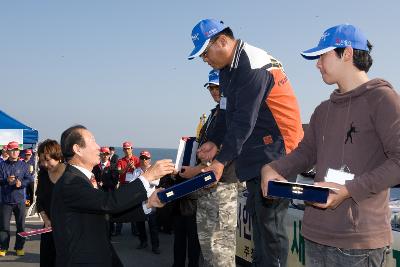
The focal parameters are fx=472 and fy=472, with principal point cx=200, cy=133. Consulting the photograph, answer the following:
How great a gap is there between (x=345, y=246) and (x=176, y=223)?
4.17 meters

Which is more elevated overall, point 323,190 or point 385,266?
point 323,190

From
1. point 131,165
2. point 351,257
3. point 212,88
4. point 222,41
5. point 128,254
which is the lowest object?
point 128,254

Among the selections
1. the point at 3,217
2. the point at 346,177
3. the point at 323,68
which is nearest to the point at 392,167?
the point at 346,177

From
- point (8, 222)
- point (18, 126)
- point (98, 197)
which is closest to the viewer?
point (98, 197)

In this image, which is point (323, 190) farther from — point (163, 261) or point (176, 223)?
point (163, 261)

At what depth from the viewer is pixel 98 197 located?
3.05 m

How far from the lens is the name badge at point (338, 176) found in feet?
7.00

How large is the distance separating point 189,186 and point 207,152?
897 mm

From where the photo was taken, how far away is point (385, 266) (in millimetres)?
2191

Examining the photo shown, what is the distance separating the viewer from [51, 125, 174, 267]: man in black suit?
120 inches

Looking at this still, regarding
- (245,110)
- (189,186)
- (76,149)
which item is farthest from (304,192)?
(76,149)

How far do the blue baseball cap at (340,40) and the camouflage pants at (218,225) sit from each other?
1.86 m

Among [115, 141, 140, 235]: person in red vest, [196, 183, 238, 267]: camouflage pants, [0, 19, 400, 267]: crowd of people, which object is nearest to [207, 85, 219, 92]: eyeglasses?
[0, 19, 400, 267]: crowd of people

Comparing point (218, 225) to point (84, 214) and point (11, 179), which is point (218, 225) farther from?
point (11, 179)
